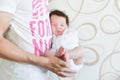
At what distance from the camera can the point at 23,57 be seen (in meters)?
0.78

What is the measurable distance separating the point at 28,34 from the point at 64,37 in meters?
0.34

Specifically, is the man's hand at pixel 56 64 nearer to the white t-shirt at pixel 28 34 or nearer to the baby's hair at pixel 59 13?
the white t-shirt at pixel 28 34

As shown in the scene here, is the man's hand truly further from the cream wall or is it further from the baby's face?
the cream wall

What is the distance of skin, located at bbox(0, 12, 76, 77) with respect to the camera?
2.42 ft

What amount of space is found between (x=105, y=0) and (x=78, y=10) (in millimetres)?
157

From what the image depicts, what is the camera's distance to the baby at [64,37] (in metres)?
1.01

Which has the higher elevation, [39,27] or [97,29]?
[39,27]

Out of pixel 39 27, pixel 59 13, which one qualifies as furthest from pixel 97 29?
pixel 39 27

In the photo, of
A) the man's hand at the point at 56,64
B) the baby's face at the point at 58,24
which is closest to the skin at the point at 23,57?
the man's hand at the point at 56,64

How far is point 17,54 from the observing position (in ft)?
2.51

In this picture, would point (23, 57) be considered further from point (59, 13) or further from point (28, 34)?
point (59, 13)

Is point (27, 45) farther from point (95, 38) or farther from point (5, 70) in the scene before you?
point (95, 38)

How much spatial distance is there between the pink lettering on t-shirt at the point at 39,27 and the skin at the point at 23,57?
35 mm

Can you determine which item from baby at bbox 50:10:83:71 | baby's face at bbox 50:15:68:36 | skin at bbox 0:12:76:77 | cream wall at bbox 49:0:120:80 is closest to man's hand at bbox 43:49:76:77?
skin at bbox 0:12:76:77
